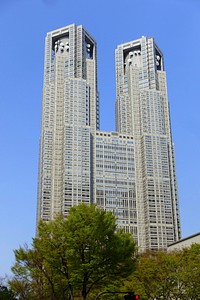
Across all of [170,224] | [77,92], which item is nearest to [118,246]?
[170,224]

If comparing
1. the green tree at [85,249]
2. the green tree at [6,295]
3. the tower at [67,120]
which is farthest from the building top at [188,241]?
the tower at [67,120]

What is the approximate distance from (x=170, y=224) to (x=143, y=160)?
24.4 meters

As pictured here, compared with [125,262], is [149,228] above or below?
above

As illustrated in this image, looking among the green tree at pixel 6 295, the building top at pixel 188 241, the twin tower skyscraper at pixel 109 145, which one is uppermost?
the twin tower skyscraper at pixel 109 145

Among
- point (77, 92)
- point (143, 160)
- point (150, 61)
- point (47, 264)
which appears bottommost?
point (47, 264)

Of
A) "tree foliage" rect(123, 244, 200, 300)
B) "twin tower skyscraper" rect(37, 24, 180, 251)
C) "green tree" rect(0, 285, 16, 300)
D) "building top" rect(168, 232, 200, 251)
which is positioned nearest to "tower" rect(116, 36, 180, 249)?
"twin tower skyscraper" rect(37, 24, 180, 251)

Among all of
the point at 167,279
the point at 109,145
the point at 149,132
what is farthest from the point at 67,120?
the point at 167,279

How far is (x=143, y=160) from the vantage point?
145625 millimetres

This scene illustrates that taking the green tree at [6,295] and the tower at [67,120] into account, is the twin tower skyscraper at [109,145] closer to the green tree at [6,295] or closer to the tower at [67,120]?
the tower at [67,120]

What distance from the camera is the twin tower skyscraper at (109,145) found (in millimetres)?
133875

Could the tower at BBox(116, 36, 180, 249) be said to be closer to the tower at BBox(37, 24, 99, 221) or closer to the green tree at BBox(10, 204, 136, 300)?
the tower at BBox(37, 24, 99, 221)

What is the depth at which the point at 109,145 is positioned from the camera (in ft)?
479

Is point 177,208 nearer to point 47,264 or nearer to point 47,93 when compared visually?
point 47,93

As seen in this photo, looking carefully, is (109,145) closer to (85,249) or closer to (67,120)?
(67,120)
